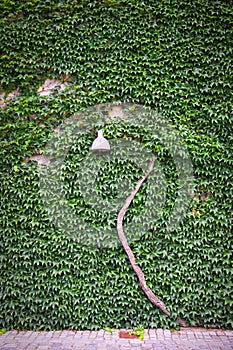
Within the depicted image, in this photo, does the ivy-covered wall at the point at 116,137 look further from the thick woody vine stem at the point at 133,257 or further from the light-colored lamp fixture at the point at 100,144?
the light-colored lamp fixture at the point at 100,144

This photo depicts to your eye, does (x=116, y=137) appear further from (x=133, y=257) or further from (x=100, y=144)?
(x=133, y=257)

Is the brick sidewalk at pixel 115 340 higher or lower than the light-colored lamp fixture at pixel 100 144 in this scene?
lower

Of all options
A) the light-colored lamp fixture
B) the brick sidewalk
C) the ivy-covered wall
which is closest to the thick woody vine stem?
the ivy-covered wall

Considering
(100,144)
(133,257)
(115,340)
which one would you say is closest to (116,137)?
(100,144)

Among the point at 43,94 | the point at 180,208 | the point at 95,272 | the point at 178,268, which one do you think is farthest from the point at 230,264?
the point at 43,94

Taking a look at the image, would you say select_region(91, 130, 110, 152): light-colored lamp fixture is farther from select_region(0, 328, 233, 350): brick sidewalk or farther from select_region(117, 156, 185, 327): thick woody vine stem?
select_region(0, 328, 233, 350): brick sidewalk

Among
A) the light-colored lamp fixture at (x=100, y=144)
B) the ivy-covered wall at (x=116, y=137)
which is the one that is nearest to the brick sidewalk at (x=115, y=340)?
the ivy-covered wall at (x=116, y=137)

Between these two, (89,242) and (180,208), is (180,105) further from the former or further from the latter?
(89,242)
